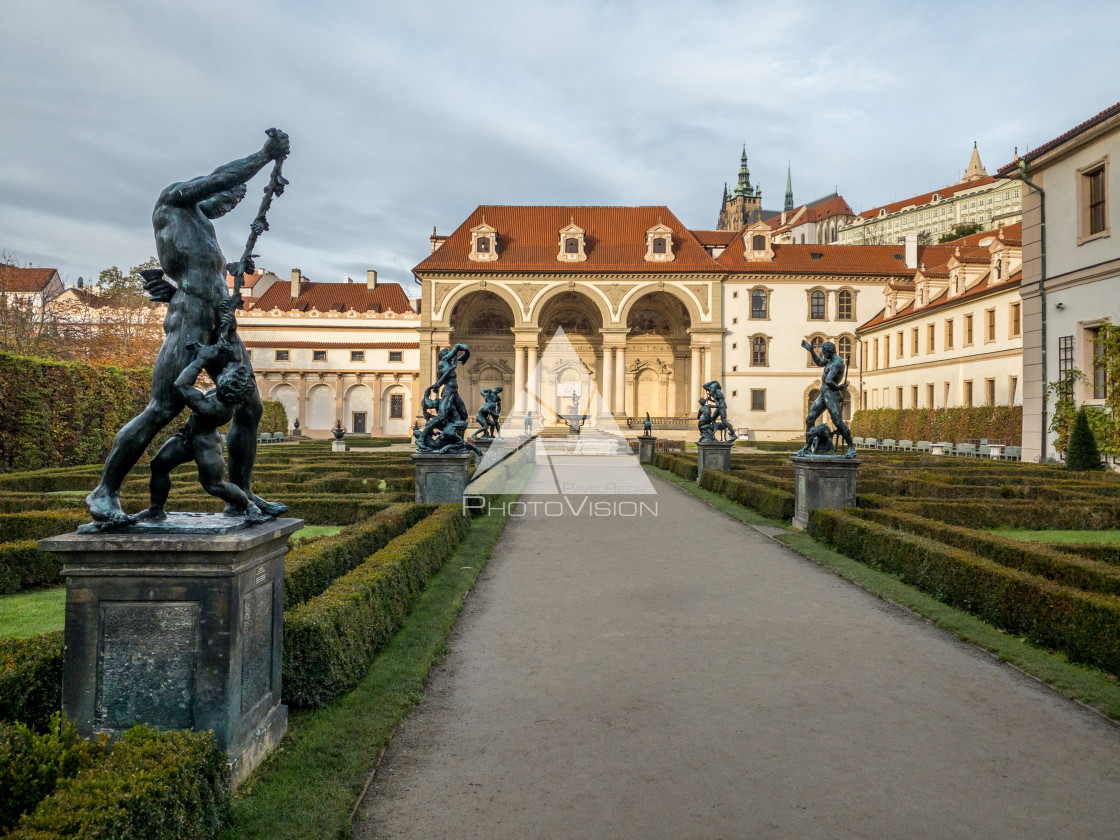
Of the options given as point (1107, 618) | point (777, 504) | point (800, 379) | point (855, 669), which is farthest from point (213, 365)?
point (800, 379)

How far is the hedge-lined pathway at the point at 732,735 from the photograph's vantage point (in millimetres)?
3152

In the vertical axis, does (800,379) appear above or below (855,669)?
above

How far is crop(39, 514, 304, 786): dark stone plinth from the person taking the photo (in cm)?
299

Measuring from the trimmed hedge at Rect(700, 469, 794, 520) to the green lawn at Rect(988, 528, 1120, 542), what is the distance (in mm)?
3071

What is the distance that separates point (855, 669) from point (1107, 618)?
176cm

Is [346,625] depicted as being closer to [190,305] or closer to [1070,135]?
[190,305]

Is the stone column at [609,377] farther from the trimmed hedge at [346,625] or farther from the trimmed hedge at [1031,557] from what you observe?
the trimmed hedge at [346,625]

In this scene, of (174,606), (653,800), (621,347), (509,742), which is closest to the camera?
(174,606)

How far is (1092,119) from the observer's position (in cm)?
1809

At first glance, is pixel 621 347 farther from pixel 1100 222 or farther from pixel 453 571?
pixel 453 571

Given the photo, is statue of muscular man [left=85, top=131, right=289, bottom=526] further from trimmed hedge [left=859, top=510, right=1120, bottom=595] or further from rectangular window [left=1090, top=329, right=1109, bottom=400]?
rectangular window [left=1090, top=329, right=1109, bottom=400]

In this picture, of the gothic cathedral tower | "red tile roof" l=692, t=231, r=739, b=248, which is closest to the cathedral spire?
the gothic cathedral tower

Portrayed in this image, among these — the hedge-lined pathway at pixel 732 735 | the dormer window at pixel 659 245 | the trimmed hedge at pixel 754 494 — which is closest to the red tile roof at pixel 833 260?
the dormer window at pixel 659 245

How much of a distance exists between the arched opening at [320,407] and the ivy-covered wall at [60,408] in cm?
2908
